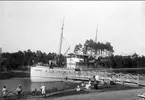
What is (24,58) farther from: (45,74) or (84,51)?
(45,74)

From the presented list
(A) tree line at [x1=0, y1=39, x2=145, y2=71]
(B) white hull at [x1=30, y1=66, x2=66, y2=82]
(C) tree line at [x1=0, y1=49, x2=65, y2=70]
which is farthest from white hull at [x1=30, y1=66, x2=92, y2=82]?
(C) tree line at [x1=0, y1=49, x2=65, y2=70]

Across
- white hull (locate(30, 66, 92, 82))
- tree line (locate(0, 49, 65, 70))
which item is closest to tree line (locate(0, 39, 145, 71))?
tree line (locate(0, 49, 65, 70))

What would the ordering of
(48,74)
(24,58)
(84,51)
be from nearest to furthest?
(48,74), (84,51), (24,58)

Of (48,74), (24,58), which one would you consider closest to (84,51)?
(24,58)

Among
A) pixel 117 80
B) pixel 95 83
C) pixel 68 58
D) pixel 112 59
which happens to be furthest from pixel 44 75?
pixel 112 59

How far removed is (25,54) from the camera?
447 ft

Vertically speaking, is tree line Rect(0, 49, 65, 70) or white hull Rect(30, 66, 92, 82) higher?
tree line Rect(0, 49, 65, 70)

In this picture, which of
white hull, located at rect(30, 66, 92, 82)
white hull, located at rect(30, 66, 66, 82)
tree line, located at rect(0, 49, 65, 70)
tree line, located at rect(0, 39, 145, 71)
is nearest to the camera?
white hull, located at rect(30, 66, 92, 82)

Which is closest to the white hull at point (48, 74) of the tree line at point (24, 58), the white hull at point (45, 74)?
the white hull at point (45, 74)

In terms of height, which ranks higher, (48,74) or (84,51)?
(84,51)

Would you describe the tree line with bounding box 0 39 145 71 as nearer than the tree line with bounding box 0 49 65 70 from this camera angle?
Yes

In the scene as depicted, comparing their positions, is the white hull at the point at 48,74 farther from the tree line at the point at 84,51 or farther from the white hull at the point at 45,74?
the tree line at the point at 84,51

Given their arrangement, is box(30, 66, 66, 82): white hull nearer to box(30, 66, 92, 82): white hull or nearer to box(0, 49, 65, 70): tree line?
box(30, 66, 92, 82): white hull

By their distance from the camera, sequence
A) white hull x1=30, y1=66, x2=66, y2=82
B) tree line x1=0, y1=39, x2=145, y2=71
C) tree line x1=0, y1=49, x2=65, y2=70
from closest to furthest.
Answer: white hull x1=30, y1=66, x2=66, y2=82 → tree line x1=0, y1=39, x2=145, y2=71 → tree line x1=0, y1=49, x2=65, y2=70
